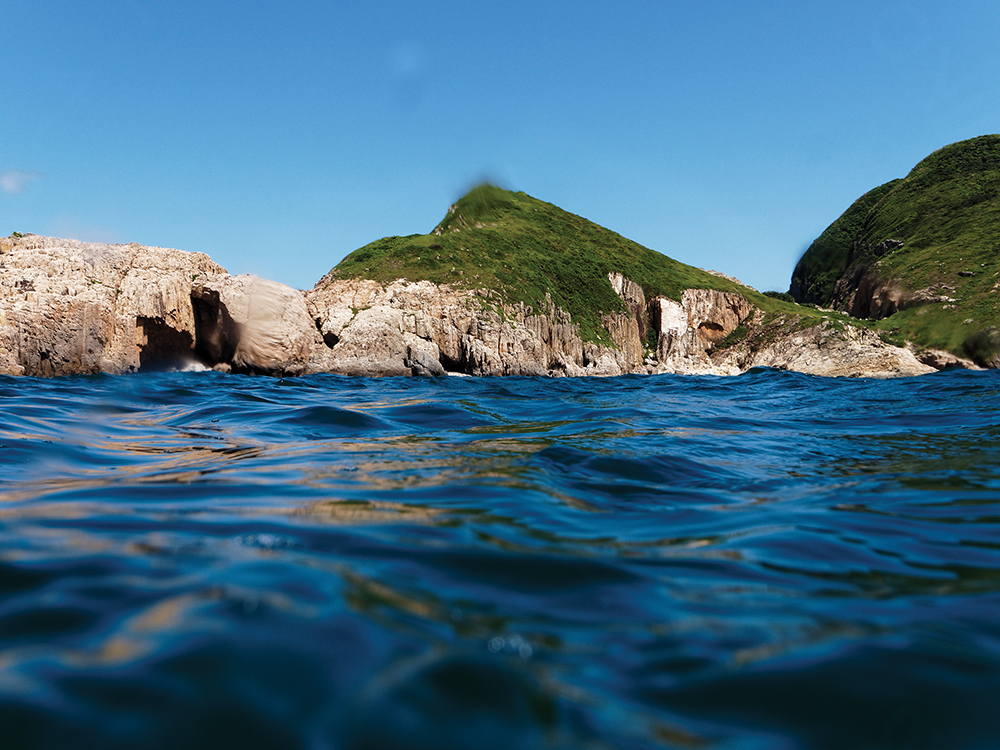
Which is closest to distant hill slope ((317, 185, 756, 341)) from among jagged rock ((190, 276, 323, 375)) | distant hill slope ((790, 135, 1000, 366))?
jagged rock ((190, 276, 323, 375))

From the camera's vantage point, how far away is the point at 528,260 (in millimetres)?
46156

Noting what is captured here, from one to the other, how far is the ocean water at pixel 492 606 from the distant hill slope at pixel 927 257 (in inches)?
1860

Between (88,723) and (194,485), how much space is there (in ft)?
7.85

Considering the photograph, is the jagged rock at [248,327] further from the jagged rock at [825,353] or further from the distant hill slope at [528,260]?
the jagged rock at [825,353]

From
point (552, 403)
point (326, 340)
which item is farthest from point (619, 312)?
point (552, 403)

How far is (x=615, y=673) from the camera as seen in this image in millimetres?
1377

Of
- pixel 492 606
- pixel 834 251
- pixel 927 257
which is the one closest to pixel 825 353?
pixel 927 257

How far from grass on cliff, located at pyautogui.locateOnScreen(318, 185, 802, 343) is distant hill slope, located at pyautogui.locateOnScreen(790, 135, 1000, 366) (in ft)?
32.3

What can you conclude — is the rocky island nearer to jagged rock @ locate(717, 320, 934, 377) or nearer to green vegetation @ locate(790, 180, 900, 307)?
jagged rock @ locate(717, 320, 934, 377)

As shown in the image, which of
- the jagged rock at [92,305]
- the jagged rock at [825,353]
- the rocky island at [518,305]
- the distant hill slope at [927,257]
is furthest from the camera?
→ the distant hill slope at [927,257]

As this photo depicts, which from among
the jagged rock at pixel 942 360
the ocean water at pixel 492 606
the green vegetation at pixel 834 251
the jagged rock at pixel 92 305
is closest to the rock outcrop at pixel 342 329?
the jagged rock at pixel 92 305

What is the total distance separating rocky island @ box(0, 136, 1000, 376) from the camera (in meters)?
23.1

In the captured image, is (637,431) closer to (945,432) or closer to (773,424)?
(773,424)

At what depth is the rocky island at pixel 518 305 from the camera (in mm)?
23141
